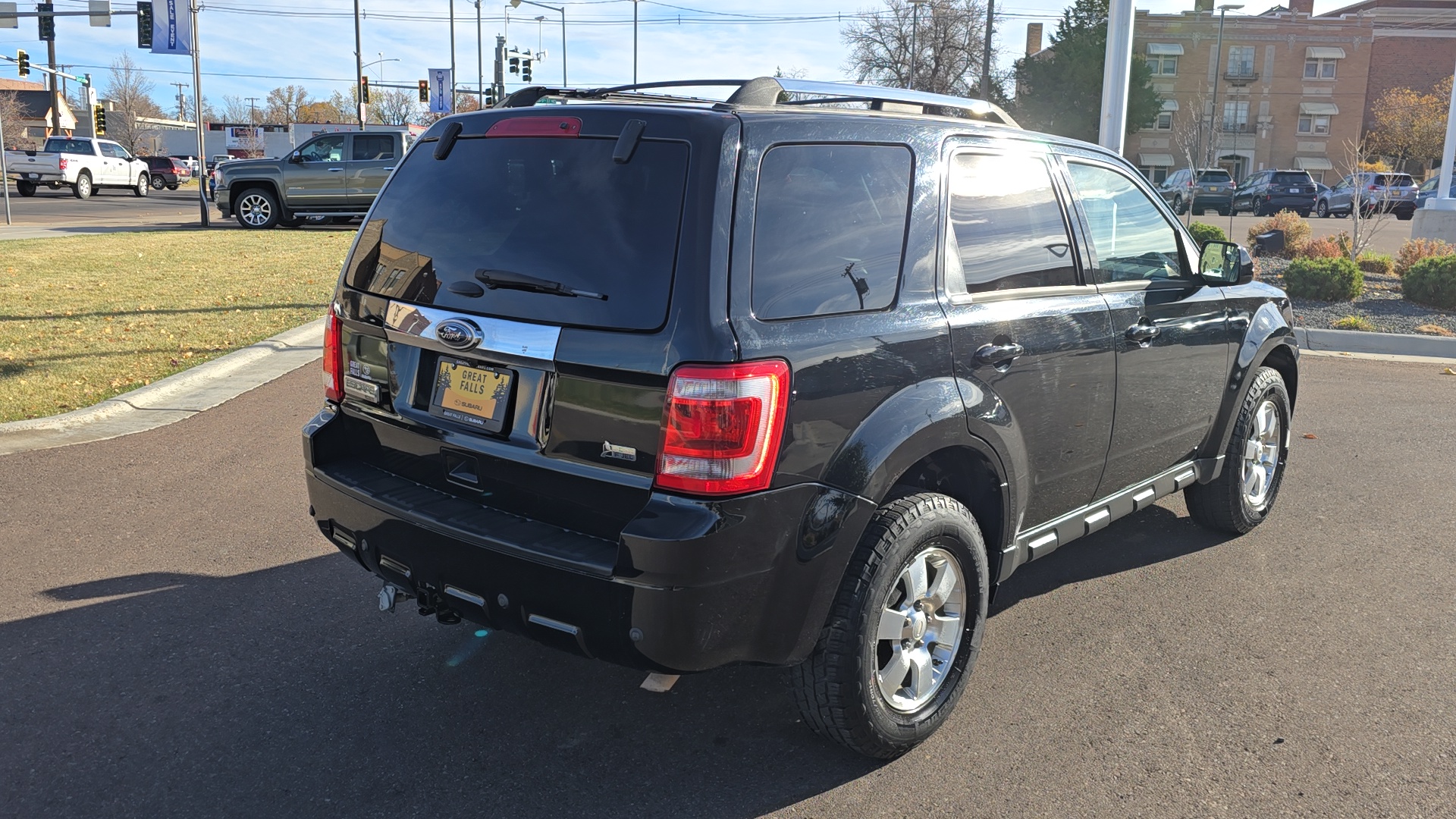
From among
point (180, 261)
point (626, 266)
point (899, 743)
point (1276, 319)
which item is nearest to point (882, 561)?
point (899, 743)

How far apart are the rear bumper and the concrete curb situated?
4.59m

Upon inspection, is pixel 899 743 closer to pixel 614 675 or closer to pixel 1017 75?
pixel 614 675

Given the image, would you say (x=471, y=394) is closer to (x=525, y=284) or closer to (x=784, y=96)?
(x=525, y=284)

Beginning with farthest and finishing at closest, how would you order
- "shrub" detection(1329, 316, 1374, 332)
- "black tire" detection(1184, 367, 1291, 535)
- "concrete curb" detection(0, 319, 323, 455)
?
"shrub" detection(1329, 316, 1374, 332) < "concrete curb" detection(0, 319, 323, 455) < "black tire" detection(1184, 367, 1291, 535)

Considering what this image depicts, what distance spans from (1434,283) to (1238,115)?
64.1 m

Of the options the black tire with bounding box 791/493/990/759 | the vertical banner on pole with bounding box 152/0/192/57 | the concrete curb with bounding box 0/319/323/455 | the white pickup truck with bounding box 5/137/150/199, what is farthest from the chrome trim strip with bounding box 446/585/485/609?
the white pickup truck with bounding box 5/137/150/199

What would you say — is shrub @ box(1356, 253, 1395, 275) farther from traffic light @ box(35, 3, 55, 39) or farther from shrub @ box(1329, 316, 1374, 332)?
traffic light @ box(35, 3, 55, 39)

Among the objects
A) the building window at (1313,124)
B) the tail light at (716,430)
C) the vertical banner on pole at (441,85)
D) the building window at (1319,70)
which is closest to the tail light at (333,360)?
the tail light at (716,430)

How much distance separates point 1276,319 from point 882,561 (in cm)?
319

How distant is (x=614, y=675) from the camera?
383cm

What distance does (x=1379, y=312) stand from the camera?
42.3ft

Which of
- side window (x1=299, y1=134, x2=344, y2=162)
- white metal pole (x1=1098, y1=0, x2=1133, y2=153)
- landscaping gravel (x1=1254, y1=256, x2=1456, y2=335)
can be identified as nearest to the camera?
white metal pole (x1=1098, y1=0, x2=1133, y2=153)

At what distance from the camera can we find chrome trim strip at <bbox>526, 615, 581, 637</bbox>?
288 cm

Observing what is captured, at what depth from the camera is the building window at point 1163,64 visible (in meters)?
67.8
